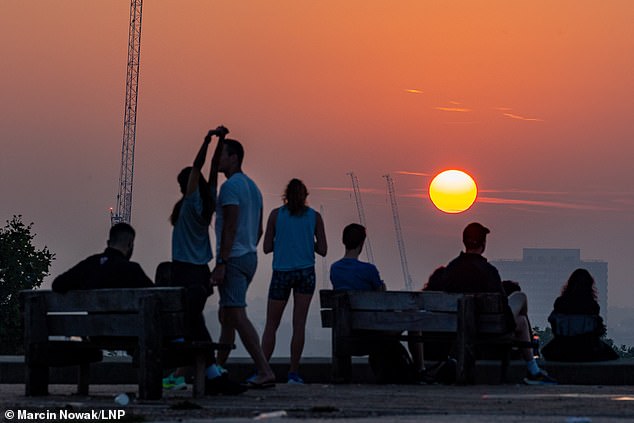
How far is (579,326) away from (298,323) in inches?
167

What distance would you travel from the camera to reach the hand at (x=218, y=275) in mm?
11758

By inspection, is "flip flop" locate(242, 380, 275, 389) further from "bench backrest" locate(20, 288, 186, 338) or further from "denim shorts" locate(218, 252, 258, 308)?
"bench backrest" locate(20, 288, 186, 338)

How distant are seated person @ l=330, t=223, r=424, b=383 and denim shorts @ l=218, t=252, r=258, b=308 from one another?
2113 mm

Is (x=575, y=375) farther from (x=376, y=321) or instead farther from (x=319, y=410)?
(x=319, y=410)

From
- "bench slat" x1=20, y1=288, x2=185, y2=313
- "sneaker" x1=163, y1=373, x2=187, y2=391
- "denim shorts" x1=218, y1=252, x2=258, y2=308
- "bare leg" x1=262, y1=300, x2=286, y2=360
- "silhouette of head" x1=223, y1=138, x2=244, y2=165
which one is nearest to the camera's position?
"bench slat" x1=20, y1=288, x2=185, y2=313

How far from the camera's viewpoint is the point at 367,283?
14.6 m

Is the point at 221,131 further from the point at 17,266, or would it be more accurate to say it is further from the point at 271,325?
the point at 17,266

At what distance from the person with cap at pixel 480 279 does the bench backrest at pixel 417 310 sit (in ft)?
1.18

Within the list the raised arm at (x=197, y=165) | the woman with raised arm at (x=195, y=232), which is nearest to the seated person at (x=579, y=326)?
the woman with raised arm at (x=195, y=232)

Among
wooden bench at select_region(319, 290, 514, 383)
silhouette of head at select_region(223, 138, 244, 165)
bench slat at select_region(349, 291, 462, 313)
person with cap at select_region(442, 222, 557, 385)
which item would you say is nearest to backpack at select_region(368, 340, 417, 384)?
wooden bench at select_region(319, 290, 514, 383)

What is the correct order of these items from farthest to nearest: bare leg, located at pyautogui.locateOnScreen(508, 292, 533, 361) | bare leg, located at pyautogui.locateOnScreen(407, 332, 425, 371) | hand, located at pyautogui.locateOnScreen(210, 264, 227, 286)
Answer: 1. bare leg, located at pyautogui.locateOnScreen(508, 292, 533, 361)
2. bare leg, located at pyautogui.locateOnScreen(407, 332, 425, 371)
3. hand, located at pyautogui.locateOnScreen(210, 264, 227, 286)

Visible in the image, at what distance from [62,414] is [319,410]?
1.60 m

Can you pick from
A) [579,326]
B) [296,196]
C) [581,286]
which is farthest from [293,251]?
[579,326]

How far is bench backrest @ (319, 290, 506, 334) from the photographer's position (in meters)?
13.8
